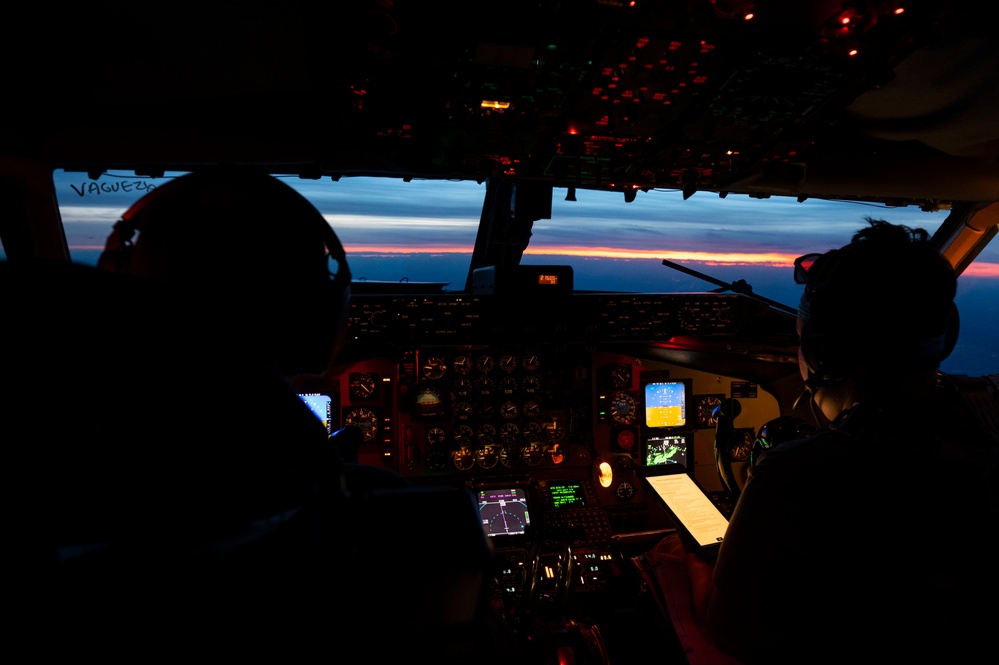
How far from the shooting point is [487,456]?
3.02m

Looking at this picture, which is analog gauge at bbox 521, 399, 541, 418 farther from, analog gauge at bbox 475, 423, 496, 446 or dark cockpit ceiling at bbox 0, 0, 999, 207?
dark cockpit ceiling at bbox 0, 0, 999, 207

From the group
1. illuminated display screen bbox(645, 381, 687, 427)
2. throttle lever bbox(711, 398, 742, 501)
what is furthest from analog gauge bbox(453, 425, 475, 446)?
throttle lever bbox(711, 398, 742, 501)

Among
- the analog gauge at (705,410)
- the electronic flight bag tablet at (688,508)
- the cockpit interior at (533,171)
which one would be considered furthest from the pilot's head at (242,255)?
the analog gauge at (705,410)

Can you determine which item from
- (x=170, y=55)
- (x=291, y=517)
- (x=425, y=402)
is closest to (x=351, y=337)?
(x=425, y=402)

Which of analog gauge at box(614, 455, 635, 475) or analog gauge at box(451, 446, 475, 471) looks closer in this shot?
analog gauge at box(451, 446, 475, 471)

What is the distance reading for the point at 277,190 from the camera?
77 centimetres

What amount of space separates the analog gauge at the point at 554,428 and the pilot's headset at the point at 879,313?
1.80m

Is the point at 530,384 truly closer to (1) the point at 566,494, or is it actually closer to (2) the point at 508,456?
(2) the point at 508,456

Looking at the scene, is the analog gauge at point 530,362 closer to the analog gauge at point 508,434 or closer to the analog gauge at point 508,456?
the analog gauge at point 508,434

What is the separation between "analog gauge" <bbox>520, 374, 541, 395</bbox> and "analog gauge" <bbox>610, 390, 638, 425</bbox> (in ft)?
1.34

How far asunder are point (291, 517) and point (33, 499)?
0.20 meters

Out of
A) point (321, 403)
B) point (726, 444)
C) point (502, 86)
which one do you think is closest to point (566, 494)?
point (726, 444)

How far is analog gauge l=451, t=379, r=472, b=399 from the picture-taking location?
299 cm

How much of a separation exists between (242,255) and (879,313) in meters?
1.23
